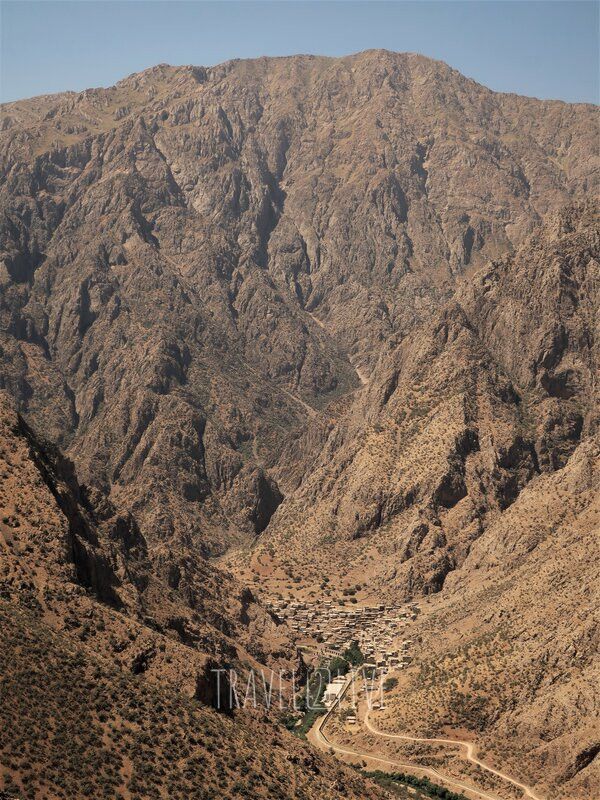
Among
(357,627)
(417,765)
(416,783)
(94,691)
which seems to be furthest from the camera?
(357,627)

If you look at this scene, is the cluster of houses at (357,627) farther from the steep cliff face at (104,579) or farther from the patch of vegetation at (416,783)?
the patch of vegetation at (416,783)

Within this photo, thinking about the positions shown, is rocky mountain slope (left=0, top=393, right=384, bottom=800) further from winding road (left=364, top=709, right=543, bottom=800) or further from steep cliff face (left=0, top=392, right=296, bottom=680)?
winding road (left=364, top=709, right=543, bottom=800)

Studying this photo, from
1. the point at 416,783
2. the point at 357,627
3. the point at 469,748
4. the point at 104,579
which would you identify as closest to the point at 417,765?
the point at 416,783

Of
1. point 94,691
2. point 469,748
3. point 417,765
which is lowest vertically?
point 417,765

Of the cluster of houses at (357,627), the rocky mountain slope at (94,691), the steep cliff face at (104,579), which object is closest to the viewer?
the rocky mountain slope at (94,691)

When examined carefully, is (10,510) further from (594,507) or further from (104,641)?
(594,507)

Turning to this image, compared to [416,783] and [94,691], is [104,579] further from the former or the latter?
[416,783]

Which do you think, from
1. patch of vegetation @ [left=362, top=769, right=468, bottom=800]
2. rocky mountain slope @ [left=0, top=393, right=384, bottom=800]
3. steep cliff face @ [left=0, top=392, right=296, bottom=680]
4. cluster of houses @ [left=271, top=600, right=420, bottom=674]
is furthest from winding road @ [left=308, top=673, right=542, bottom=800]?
cluster of houses @ [left=271, top=600, right=420, bottom=674]

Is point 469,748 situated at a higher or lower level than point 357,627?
higher

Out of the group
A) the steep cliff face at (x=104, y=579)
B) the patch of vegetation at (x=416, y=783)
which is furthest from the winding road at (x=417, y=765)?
the steep cliff face at (x=104, y=579)
